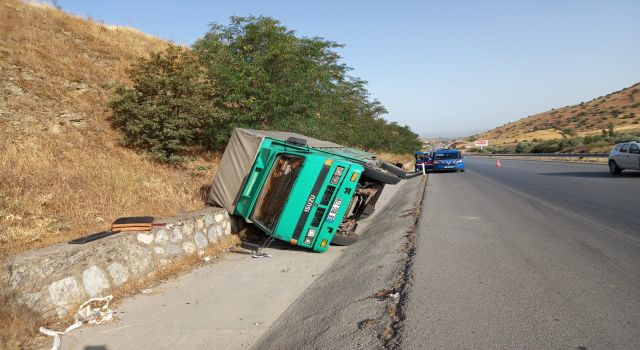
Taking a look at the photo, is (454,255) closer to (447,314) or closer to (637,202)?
(447,314)

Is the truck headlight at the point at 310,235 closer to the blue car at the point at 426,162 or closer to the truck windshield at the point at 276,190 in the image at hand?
the truck windshield at the point at 276,190

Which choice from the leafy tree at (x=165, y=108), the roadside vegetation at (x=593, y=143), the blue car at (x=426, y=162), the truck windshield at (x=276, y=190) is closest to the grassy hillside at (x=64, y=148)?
the leafy tree at (x=165, y=108)

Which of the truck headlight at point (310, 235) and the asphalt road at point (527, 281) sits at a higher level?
the asphalt road at point (527, 281)

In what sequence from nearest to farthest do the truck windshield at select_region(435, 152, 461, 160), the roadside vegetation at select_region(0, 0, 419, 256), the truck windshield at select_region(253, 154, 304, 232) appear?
the roadside vegetation at select_region(0, 0, 419, 256) < the truck windshield at select_region(253, 154, 304, 232) < the truck windshield at select_region(435, 152, 461, 160)

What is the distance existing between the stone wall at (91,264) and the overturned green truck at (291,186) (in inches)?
51.3

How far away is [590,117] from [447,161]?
89.1 metres

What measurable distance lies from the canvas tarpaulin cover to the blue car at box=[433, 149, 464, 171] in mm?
23216

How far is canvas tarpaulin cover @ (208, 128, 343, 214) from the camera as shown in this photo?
28.9ft

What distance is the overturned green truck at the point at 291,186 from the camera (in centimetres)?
801

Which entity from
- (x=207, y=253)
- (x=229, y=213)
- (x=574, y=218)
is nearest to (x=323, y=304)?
(x=207, y=253)

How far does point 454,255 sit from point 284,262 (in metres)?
2.98

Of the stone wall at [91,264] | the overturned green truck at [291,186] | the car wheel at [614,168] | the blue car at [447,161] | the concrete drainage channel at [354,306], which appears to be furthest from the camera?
the blue car at [447,161]

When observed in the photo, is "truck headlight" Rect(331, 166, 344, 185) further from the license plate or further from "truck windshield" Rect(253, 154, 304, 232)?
"truck windshield" Rect(253, 154, 304, 232)

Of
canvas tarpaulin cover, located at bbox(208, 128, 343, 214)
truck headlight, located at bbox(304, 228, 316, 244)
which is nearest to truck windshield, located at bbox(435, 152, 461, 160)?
canvas tarpaulin cover, located at bbox(208, 128, 343, 214)
